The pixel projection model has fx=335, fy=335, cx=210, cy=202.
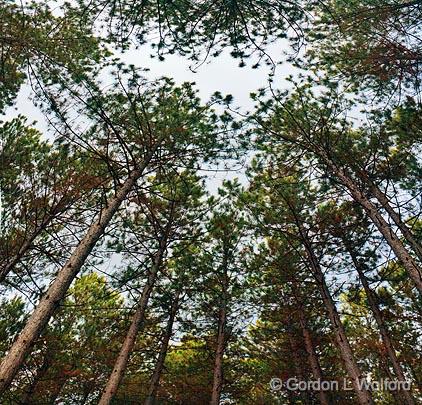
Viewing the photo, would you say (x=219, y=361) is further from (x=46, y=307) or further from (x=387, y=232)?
(x=46, y=307)

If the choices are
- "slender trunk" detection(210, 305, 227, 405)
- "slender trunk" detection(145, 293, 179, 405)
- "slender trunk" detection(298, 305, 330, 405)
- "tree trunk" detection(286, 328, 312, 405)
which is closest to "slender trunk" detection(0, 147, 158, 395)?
"slender trunk" detection(145, 293, 179, 405)

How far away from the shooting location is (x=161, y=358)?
A: 1020cm

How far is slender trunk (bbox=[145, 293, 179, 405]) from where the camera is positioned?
930 centimetres

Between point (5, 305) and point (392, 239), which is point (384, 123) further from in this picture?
point (5, 305)

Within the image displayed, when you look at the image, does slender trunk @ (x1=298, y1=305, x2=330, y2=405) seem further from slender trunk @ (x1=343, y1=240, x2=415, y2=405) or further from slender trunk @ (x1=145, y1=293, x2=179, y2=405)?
slender trunk @ (x1=145, y1=293, x2=179, y2=405)

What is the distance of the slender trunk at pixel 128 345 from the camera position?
6.57 m

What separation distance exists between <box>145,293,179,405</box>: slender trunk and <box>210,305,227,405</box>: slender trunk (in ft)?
5.24

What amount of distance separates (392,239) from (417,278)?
908 millimetres

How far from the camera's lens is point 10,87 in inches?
342

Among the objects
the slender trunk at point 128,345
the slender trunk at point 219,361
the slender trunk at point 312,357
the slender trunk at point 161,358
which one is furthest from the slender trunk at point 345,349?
the slender trunk at point 161,358

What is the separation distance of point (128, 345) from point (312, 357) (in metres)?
5.88

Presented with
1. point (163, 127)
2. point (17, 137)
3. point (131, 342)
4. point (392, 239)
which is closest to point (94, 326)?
point (131, 342)

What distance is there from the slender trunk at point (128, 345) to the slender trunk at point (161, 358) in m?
2.36

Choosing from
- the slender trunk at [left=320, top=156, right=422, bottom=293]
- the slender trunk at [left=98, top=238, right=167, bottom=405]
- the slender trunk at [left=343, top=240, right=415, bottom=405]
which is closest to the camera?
the slender trunk at [left=320, top=156, right=422, bottom=293]
